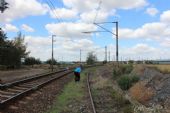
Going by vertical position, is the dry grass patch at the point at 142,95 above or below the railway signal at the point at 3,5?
below

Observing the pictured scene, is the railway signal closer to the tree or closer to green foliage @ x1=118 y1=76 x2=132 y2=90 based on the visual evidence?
green foliage @ x1=118 y1=76 x2=132 y2=90

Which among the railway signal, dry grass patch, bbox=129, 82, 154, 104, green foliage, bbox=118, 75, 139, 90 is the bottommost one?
dry grass patch, bbox=129, 82, 154, 104

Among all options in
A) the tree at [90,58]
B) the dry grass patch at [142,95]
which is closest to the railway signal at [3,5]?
Answer: the dry grass patch at [142,95]

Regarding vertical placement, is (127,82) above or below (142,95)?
above

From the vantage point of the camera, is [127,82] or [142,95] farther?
[127,82]

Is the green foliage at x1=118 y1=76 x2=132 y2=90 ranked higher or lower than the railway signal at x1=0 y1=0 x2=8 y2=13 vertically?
lower

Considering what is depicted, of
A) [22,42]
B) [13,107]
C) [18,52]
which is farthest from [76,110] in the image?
[22,42]

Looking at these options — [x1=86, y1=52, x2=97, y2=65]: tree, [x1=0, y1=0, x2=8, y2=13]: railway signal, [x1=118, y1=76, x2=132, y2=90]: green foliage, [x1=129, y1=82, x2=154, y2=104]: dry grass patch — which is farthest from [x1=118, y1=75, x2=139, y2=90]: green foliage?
[x1=86, y1=52, x2=97, y2=65]: tree

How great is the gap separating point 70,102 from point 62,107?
1.93 meters

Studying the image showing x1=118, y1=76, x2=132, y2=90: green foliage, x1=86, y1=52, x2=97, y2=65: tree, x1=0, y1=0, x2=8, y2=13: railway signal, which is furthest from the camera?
x1=86, y1=52, x2=97, y2=65: tree

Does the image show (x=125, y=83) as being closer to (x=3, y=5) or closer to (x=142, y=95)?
(x=142, y=95)

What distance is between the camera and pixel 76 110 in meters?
15.9

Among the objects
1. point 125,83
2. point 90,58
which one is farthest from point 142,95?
point 90,58

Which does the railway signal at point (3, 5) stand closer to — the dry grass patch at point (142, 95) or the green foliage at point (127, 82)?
the green foliage at point (127, 82)
